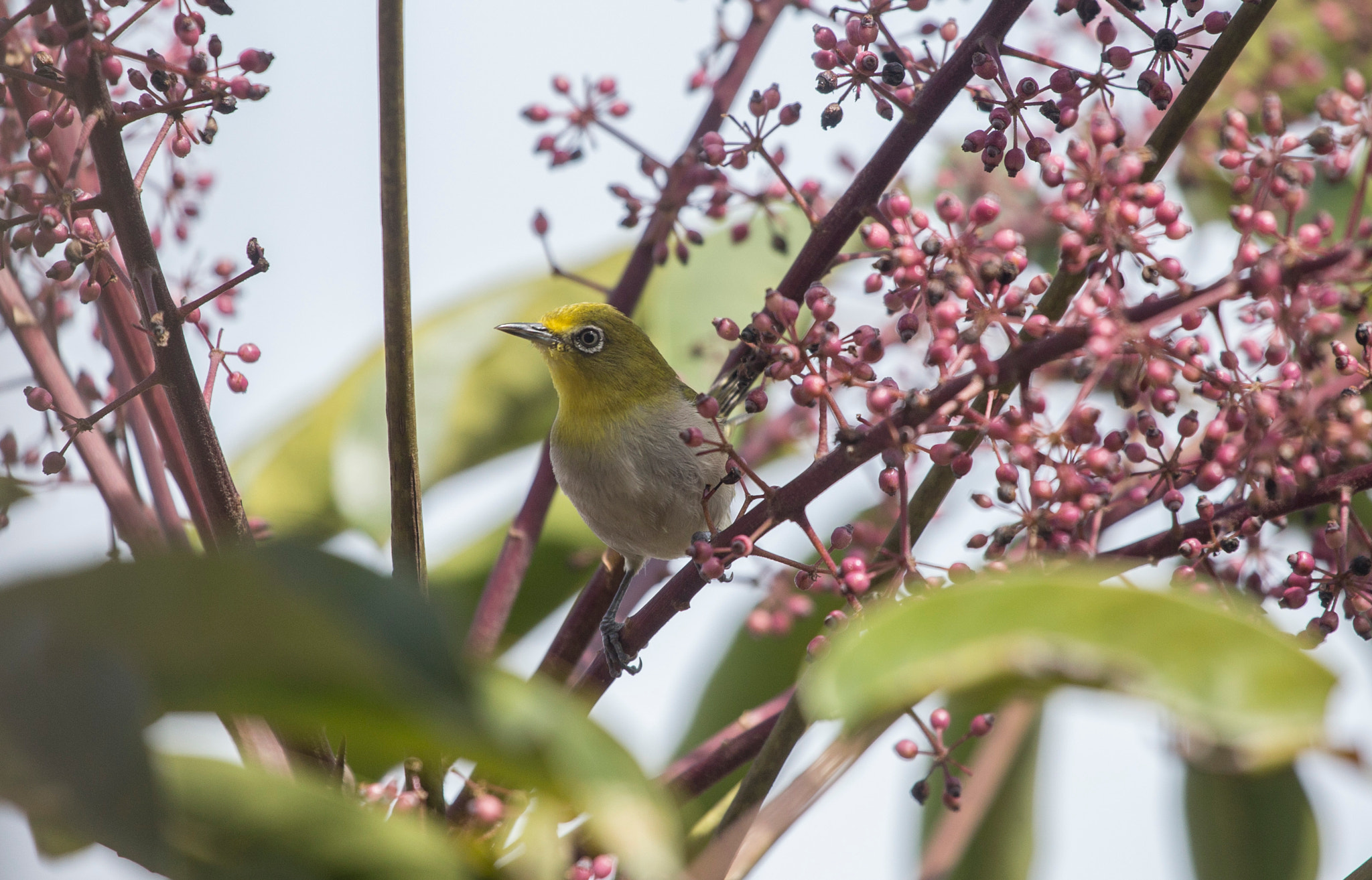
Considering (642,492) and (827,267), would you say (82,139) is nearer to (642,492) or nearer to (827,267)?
(827,267)

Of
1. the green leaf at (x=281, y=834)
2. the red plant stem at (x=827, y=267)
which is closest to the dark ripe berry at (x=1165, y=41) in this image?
the red plant stem at (x=827, y=267)

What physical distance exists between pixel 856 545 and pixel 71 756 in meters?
1.65

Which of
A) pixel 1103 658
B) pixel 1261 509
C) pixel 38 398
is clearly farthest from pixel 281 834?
pixel 1261 509

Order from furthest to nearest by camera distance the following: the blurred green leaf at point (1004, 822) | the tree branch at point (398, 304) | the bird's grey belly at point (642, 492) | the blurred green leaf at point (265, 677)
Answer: the bird's grey belly at point (642, 492) → the blurred green leaf at point (1004, 822) → the tree branch at point (398, 304) → the blurred green leaf at point (265, 677)

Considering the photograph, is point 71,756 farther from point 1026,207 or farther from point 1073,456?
point 1026,207

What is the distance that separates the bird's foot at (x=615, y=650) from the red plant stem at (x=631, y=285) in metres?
0.06

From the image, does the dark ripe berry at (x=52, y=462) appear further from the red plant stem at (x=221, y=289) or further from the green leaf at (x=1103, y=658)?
the green leaf at (x=1103, y=658)

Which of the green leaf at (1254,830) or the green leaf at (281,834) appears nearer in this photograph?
the green leaf at (281,834)

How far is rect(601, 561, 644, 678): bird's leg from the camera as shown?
5.86ft

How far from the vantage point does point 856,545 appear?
2252mm

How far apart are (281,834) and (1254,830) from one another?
6.05ft

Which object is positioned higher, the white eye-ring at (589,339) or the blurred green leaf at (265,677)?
the white eye-ring at (589,339)

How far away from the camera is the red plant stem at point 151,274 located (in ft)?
4.07

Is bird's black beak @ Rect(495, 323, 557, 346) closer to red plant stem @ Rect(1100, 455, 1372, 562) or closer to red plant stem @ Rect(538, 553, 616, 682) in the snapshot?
red plant stem @ Rect(538, 553, 616, 682)
